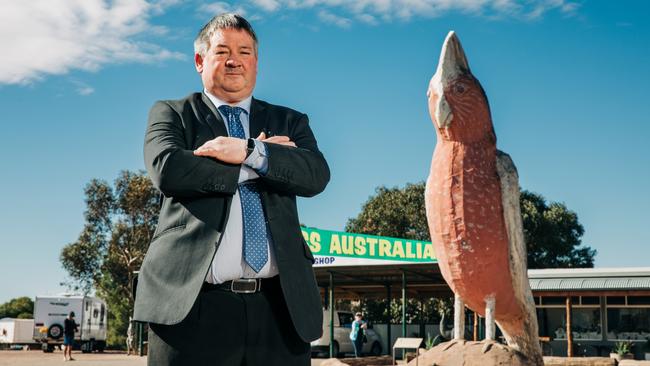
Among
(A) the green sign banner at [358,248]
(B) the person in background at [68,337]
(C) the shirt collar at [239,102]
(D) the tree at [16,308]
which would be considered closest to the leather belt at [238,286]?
(C) the shirt collar at [239,102]

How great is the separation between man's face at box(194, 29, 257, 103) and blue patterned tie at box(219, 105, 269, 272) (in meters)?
0.16

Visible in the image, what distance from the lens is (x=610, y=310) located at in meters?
20.1

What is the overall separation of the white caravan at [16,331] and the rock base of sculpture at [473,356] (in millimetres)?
23356

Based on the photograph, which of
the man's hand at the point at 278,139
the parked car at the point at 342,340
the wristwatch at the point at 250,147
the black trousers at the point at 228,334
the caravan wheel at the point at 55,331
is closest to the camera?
the black trousers at the point at 228,334

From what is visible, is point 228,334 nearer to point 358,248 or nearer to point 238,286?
point 238,286

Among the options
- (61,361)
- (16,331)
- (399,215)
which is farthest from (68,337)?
(399,215)

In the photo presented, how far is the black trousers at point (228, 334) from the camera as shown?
2023 mm

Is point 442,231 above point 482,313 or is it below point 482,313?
above

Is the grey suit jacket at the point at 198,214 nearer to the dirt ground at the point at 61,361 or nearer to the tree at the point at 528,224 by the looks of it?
the dirt ground at the point at 61,361

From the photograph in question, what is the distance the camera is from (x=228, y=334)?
80.1 inches

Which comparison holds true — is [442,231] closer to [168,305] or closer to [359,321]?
[168,305]

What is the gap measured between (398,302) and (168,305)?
27.2 m

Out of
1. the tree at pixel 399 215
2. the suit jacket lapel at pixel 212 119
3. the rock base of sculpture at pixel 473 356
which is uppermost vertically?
the tree at pixel 399 215

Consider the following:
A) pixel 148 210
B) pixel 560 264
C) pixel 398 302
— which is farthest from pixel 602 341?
pixel 148 210
